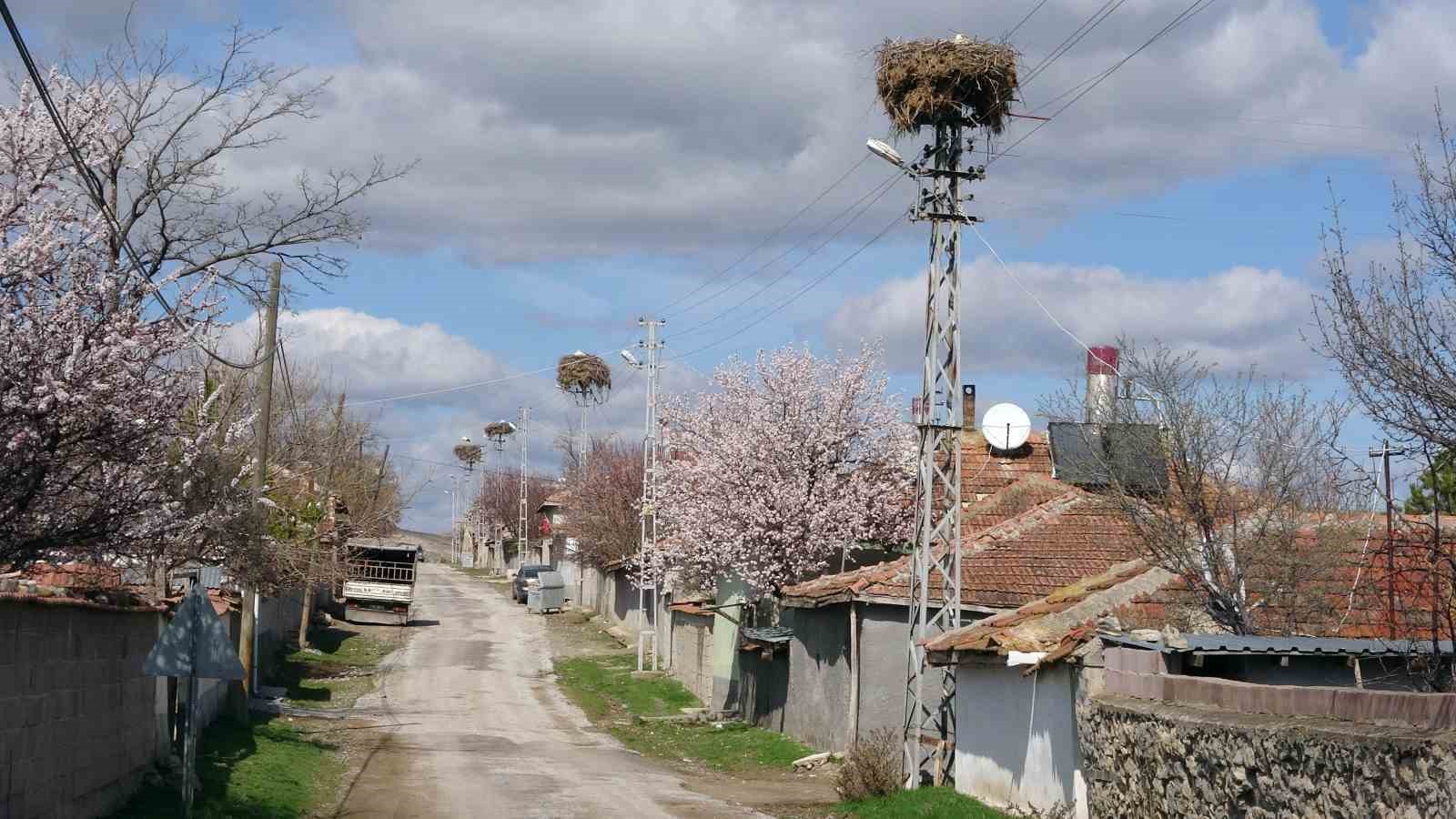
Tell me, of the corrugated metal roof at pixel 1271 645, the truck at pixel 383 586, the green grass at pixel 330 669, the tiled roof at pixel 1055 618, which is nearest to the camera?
the corrugated metal roof at pixel 1271 645

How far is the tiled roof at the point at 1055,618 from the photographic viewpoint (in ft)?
54.7

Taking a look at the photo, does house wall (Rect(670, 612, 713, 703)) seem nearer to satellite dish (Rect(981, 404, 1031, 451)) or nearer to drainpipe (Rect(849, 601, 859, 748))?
satellite dish (Rect(981, 404, 1031, 451))

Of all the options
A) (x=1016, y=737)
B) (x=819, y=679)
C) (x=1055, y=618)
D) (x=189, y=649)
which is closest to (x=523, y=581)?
(x=819, y=679)

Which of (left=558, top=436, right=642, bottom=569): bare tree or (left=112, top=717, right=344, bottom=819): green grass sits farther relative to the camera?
(left=558, top=436, right=642, bottom=569): bare tree

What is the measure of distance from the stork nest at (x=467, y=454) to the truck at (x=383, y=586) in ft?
246

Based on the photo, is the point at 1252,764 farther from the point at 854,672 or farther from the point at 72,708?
the point at 854,672

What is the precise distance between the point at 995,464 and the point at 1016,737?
13.5 meters

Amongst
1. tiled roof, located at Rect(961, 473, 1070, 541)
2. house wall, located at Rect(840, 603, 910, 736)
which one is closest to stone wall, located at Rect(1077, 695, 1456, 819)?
house wall, located at Rect(840, 603, 910, 736)

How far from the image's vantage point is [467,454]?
13288cm

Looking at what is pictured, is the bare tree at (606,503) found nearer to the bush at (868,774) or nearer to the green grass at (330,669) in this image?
the green grass at (330,669)

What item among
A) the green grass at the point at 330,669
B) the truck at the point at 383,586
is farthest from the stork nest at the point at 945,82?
the truck at the point at 383,586

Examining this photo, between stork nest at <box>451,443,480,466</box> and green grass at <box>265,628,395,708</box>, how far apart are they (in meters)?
79.1

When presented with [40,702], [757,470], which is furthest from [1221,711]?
[757,470]

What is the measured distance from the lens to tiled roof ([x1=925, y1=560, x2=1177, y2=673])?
16.7 m
